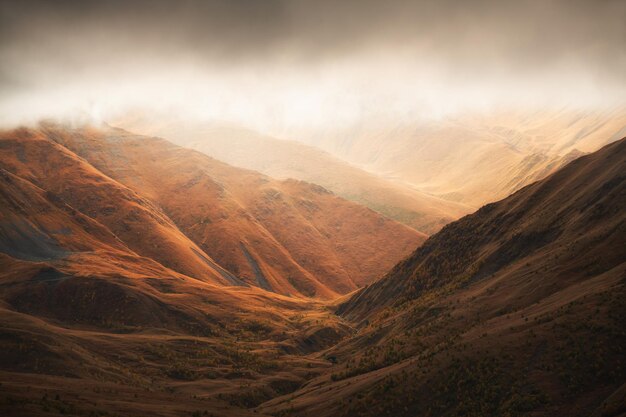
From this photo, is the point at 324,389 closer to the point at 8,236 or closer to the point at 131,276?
the point at 131,276

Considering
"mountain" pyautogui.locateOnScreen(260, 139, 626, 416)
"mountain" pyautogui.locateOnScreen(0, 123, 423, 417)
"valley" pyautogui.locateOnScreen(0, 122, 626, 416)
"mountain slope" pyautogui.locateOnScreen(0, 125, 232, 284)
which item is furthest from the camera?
"mountain slope" pyautogui.locateOnScreen(0, 125, 232, 284)

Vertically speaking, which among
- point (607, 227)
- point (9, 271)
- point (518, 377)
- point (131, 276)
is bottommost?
point (518, 377)

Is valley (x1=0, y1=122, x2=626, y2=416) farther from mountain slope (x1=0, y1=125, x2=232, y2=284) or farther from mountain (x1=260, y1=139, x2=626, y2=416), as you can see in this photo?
mountain slope (x1=0, y1=125, x2=232, y2=284)

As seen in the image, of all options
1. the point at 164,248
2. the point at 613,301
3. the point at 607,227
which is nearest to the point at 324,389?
the point at 613,301

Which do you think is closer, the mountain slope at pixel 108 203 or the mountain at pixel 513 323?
the mountain at pixel 513 323

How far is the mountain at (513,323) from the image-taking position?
45.5 metres

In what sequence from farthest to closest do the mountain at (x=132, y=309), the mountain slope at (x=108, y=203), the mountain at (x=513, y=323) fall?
the mountain slope at (x=108, y=203) < the mountain at (x=132, y=309) < the mountain at (x=513, y=323)

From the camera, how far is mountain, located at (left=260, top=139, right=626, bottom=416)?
45.5 meters

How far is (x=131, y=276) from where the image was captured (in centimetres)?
11638

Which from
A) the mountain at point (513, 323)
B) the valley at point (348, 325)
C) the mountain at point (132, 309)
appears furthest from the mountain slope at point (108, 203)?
the mountain at point (513, 323)

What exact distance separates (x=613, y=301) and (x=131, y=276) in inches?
3673

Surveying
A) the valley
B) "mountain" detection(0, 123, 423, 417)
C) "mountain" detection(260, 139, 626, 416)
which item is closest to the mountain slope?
"mountain" detection(0, 123, 423, 417)

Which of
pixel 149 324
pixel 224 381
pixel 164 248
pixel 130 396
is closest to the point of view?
pixel 130 396

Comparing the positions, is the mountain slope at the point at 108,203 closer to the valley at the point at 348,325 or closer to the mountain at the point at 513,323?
the valley at the point at 348,325
